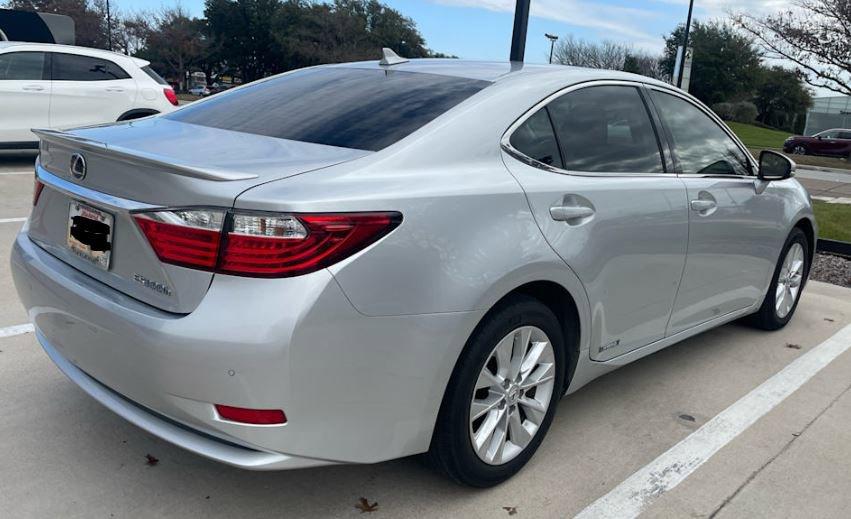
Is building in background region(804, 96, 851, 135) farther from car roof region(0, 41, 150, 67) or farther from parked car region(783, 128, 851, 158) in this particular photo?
car roof region(0, 41, 150, 67)

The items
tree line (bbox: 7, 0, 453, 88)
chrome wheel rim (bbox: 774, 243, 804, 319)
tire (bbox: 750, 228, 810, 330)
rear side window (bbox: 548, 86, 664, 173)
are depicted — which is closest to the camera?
rear side window (bbox: 548, 86, 664, 173)

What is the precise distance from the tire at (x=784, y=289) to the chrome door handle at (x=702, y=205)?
1.22m

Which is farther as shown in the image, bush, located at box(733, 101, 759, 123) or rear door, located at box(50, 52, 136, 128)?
bush, located at box(733, 101, 759, 123)

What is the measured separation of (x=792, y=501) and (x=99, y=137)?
296cm

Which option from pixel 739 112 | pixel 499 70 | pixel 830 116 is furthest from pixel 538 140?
pixel 739 112

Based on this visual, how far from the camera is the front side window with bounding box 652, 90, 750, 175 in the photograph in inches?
141

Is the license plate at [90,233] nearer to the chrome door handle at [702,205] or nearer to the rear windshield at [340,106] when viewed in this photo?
the rear windshield at [340,106]

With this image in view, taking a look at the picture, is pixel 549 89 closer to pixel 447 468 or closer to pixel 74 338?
pixel 447 468

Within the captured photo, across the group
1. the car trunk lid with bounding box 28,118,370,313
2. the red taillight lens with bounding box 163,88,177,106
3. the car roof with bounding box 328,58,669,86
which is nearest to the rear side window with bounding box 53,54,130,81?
the red taillight lens with bounding box 163,88,177,106

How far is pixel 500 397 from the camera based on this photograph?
2.64m

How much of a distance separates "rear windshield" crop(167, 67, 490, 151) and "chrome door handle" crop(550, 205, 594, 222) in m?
0.56

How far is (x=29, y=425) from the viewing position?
298cm

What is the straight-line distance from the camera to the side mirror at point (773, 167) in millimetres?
4129

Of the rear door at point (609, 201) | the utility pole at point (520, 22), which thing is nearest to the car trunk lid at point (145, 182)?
the rear door at point (609, 201)
